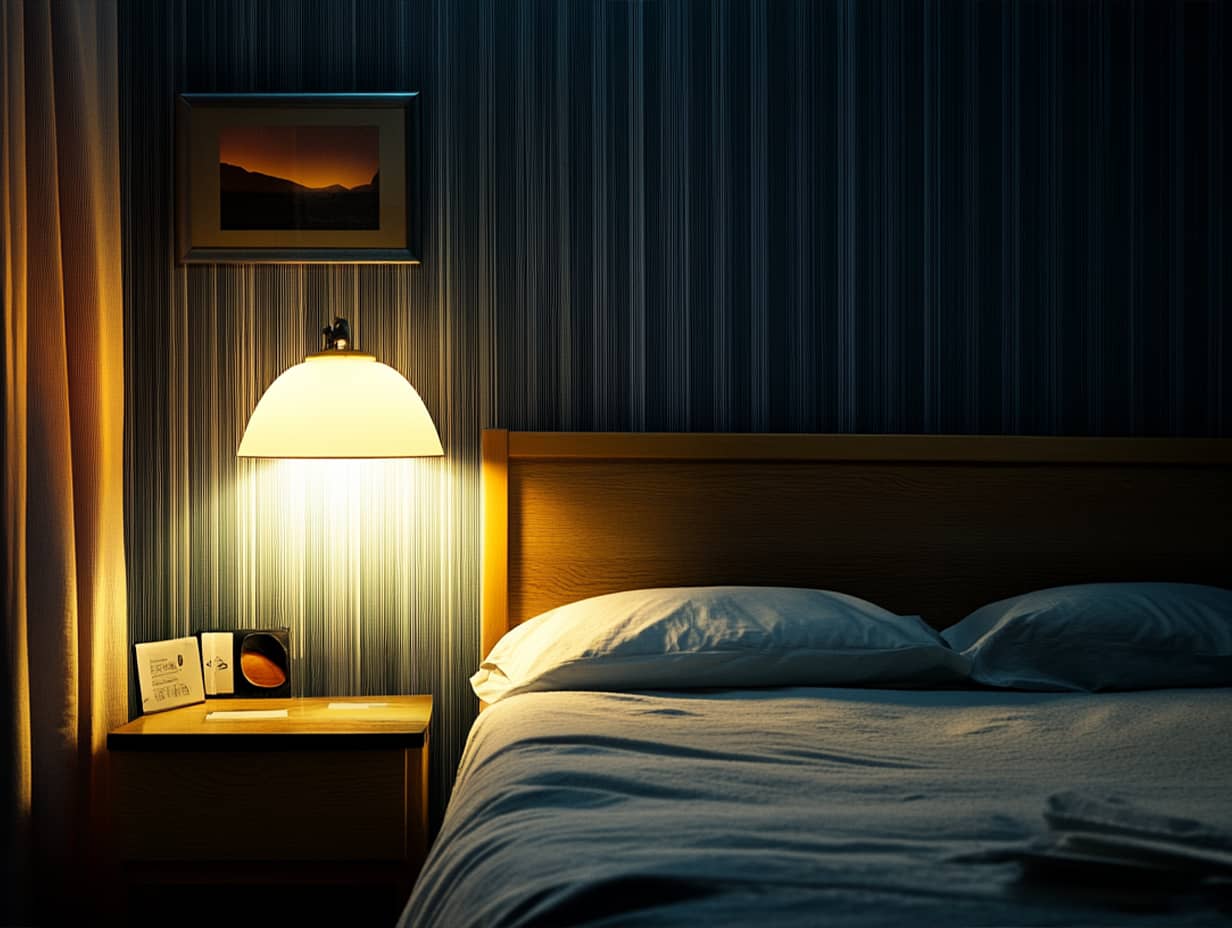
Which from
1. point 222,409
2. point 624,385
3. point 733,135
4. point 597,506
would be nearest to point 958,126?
point 733,135

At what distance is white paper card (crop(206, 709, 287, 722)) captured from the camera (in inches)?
82.5

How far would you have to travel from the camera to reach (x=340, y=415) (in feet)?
7.00

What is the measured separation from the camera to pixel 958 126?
252 cm

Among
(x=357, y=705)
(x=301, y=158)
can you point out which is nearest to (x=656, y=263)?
(x=301, y=158)

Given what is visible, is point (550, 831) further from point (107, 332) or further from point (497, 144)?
point (497, 144)

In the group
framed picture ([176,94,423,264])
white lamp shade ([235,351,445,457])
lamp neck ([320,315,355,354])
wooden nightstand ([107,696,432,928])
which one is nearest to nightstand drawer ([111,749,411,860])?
wooden nightstand ([107,696,432,928])

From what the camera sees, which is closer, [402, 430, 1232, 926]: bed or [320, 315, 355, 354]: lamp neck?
[402, 430, 1232, 926]: bed

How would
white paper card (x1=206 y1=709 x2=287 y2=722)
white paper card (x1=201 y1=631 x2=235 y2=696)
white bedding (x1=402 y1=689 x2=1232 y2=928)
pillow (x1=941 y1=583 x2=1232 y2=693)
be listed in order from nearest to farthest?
white bedding (x1=402 y1=689 x2=1232 y2=928) < pillow (x1=941 y1=583 x2=1232 y2=693) < white paper card (x1=206 y1=709 x2=287 y2=722) < white paper card (x1=201 y1=631 x2=235 y2=696)

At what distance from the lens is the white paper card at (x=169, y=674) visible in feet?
7.13

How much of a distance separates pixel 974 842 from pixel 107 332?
1.89 m

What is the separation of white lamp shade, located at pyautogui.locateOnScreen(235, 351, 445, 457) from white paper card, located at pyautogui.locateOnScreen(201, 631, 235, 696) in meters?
0.45

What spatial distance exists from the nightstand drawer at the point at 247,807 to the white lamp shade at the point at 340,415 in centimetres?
59

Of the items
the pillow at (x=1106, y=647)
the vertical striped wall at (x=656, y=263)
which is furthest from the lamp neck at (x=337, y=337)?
the pillow at (x=1106, y=647)

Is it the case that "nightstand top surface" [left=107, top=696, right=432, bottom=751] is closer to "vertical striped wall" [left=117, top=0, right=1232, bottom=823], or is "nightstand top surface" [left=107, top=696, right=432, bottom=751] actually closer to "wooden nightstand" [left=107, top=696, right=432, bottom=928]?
"wooden nightstand" [left=107, top=696, right=432, bottom=928]
